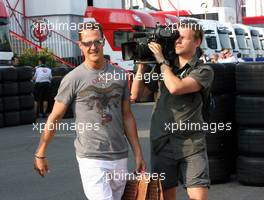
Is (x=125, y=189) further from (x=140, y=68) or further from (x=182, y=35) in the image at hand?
(x=182, y=35)

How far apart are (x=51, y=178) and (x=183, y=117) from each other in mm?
4005

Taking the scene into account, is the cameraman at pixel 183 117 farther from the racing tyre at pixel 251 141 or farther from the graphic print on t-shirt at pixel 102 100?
the racing tyre at pixel 251 141

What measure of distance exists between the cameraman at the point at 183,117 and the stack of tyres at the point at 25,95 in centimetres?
1090

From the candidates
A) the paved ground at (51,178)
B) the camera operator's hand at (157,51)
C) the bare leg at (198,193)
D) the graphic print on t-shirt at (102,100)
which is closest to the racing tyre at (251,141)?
the paved ground at (51,178)

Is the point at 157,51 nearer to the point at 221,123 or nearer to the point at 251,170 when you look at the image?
the point at 221,123

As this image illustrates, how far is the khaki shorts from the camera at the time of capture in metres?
4.48

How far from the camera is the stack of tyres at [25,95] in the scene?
1521cm

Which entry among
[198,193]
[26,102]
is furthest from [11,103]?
[198,193]

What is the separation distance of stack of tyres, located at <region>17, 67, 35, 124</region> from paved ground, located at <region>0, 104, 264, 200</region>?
8.75ft

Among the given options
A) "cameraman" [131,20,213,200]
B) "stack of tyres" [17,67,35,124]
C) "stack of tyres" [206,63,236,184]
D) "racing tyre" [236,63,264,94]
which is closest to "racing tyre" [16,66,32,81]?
"stack of tyres" [17,67,35,124]

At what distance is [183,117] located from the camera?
14.7ft

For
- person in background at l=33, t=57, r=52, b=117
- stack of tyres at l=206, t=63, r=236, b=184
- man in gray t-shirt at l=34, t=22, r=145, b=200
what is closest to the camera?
man in gray t-shirt at l=34, t=22, r=145, b=200

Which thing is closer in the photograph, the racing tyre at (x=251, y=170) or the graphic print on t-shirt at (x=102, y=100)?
the graphic print on t-shirt at (x=102, y=100)

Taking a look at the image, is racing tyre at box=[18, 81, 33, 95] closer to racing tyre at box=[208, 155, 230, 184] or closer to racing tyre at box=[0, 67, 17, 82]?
racing tyre at box=[0, 67, 17, 82]
